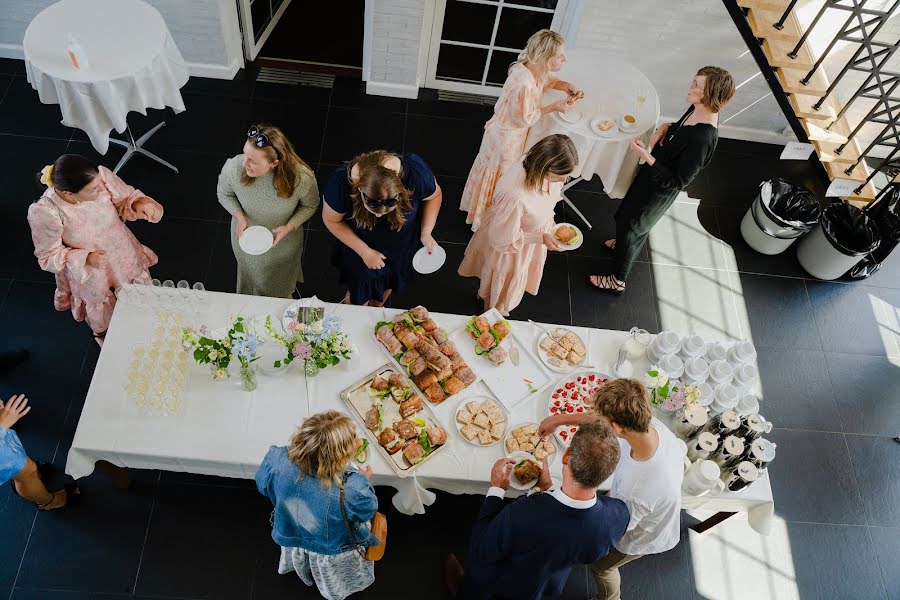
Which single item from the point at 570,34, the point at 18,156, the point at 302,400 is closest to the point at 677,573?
the point at 302,400

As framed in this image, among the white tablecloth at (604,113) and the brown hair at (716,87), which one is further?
the white tablecloth at (604,113)

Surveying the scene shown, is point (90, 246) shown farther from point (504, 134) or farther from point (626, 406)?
point (626, 406)

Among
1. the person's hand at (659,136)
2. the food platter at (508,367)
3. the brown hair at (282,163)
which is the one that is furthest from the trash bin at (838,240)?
the brown hair at (282,163)

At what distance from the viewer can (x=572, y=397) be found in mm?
3443

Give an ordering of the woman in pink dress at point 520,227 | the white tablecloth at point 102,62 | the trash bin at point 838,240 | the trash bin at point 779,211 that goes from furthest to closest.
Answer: the trash bin at point 779,211
the trash bin at point 838,240
the white tablecloth at point 102,62
the woman in pink dress at point 520,227

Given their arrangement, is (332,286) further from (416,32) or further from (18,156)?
(18,156)

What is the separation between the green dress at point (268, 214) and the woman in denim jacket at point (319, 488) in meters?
1.38

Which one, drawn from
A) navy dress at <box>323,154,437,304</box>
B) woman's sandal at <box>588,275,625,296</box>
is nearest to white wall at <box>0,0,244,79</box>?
navy dress at <box>323,154,437,304</box>

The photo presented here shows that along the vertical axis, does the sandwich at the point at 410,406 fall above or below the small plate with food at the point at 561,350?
below

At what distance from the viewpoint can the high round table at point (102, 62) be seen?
14.2 ft

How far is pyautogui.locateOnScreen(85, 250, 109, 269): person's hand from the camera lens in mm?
3426

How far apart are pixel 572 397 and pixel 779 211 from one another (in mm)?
2846

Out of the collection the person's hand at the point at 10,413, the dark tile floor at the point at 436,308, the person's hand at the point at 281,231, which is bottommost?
the dark tile floor at the point at 436,308

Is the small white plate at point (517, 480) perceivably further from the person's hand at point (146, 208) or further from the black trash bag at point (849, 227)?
the black trash bag at point (849, 227)
